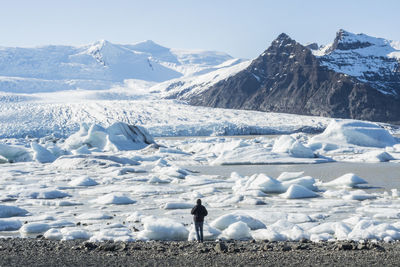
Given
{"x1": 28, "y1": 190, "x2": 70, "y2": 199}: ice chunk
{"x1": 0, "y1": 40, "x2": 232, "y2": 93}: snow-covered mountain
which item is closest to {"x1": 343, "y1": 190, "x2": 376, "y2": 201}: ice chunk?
{"x1": 28, "y1": 190, "x2": 70, "y2": 199}: ice chunk

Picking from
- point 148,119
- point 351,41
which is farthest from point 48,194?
point 351,41

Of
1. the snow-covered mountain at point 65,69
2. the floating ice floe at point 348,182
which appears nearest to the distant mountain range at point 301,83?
the snow-covered mountain at point 65,69

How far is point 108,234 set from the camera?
9.51 m

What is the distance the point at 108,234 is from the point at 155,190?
683cm

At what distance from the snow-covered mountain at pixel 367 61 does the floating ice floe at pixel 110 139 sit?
271 ft

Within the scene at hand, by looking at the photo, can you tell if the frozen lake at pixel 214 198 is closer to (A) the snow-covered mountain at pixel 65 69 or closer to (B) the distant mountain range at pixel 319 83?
(B) the distant mountain range at pixel 319 83

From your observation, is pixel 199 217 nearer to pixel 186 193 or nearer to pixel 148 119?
pixel 186 193

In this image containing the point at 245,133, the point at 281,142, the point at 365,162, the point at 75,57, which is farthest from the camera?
the point at 75,57

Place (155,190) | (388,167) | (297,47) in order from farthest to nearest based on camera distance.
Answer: (297,47) → (388,167) → (155,190)

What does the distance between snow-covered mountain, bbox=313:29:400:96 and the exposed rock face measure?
0.52m

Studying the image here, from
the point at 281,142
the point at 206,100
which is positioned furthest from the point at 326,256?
the point at 206,100

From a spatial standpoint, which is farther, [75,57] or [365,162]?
[75,57]

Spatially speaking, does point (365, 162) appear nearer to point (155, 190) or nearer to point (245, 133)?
point (155, 190)

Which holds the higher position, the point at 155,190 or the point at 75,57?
the point at 75,57
